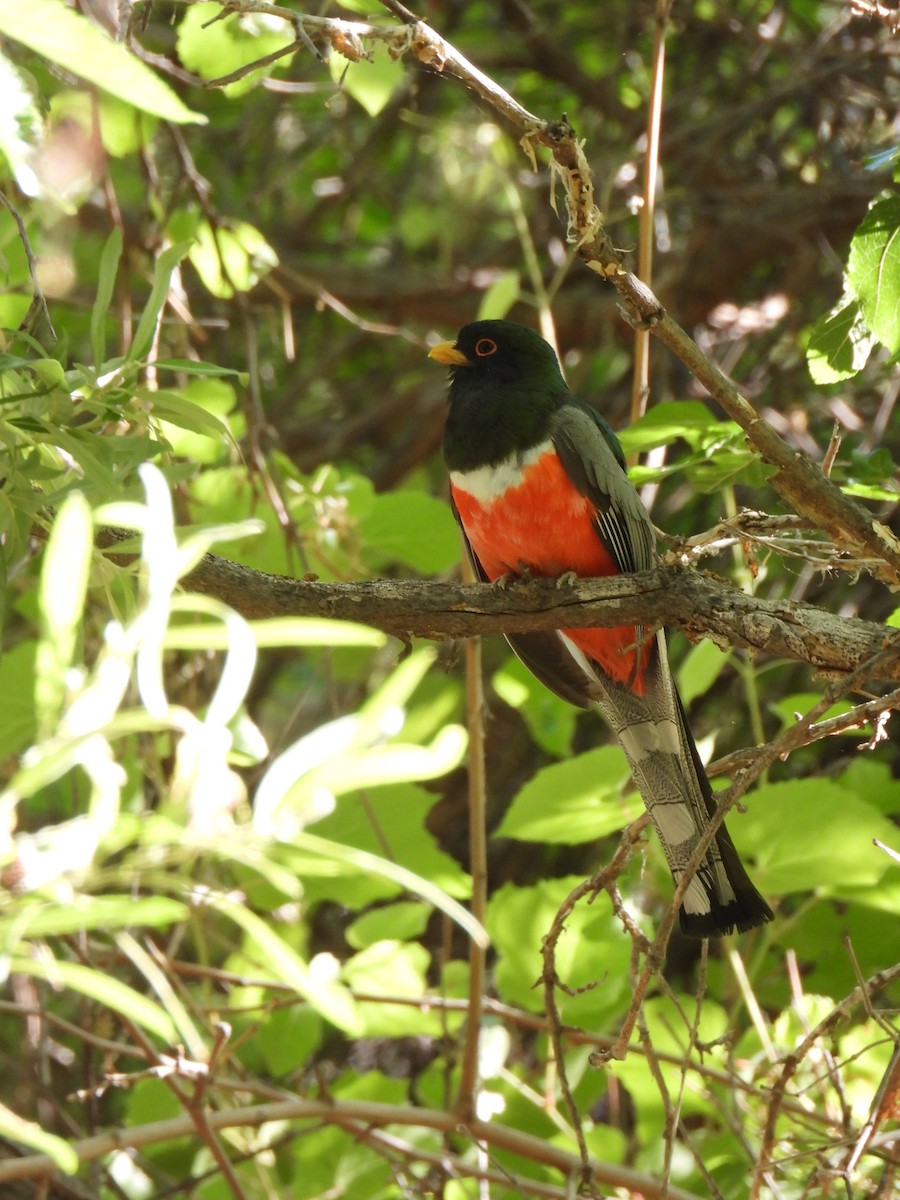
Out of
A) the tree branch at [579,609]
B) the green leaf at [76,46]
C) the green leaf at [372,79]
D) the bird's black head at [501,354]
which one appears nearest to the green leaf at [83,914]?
the green leaf at [76,46]

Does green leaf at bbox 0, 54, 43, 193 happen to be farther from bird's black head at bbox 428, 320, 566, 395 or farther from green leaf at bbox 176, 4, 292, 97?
bird's black head at bbox 428, 320, 566, 395

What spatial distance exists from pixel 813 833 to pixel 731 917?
283 millimetres

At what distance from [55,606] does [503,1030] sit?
9.80 feet

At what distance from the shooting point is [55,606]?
34.2 inches

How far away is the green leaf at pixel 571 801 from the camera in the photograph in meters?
2.96

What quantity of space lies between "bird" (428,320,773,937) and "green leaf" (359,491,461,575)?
0.07 metres

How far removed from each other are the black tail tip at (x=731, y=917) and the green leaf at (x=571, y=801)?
29 centimetres

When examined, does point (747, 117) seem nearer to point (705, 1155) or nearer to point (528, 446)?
point (528, 446)

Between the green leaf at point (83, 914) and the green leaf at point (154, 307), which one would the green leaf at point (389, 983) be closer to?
the green leaf at point (154, 307)

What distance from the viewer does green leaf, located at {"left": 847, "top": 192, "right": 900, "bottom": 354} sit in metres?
2.39

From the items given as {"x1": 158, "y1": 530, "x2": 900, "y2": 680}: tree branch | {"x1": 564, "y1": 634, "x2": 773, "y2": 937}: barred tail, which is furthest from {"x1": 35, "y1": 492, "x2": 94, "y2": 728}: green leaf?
{"x1": 564, "y1": 634, "x2": 773, "y2": 937}: barred tail

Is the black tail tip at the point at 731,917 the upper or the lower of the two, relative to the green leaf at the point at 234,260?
lower

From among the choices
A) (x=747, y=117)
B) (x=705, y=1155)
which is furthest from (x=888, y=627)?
(x=747, y=117)

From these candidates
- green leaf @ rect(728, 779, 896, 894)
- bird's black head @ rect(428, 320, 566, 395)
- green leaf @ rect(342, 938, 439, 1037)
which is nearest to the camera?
green leaf @ rect(728, 779, 896, 894)
